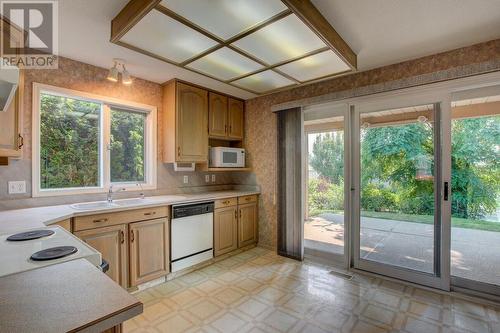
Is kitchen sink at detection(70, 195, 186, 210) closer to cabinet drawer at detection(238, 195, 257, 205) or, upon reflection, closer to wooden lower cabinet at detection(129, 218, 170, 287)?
wooden lower cabinet at detection(129, 218, 170, 287)

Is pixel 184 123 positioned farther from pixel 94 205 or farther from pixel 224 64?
pixel 94 205

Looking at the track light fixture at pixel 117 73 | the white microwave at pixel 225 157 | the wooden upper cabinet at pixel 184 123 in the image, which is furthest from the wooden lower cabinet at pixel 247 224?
the track light fixture at pixel 117 73

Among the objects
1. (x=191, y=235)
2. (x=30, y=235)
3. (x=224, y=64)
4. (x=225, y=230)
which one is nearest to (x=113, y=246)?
(x=191, y=235)

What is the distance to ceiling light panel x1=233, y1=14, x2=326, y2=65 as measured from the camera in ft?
5.90

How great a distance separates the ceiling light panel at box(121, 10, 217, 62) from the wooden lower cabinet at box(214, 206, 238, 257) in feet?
6.59

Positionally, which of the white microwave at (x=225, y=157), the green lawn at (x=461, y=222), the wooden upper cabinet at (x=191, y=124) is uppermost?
the wooden upper cabinet at (x=191, y=124)

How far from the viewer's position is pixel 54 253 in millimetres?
1127

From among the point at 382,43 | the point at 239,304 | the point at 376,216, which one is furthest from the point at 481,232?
the point at 239,304

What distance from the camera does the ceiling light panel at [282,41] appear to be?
1798mm

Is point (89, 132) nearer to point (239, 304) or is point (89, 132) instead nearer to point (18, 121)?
point (18, 121)

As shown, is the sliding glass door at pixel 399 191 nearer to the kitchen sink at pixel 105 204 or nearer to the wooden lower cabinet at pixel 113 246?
the kitchen sink at pixel 105 204

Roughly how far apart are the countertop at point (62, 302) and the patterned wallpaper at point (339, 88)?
3019mm

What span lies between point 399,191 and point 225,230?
227cm

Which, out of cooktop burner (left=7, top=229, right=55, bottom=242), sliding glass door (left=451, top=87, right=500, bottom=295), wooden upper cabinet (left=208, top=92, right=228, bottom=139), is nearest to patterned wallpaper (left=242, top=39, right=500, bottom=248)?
sliding glass door (left=451, top=87, right=500, bottom=295)
